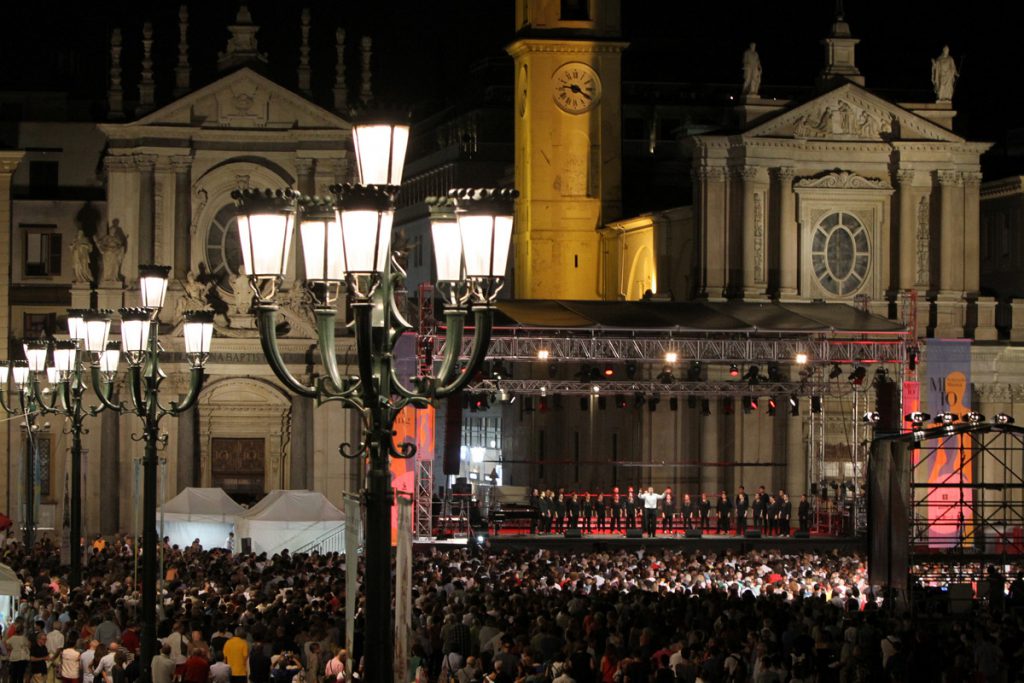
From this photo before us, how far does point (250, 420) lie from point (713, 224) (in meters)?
13.4

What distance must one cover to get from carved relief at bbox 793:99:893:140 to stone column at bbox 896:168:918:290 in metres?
1.65

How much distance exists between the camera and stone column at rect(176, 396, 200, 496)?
194 ft

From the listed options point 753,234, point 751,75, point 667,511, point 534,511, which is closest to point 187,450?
point 534,511

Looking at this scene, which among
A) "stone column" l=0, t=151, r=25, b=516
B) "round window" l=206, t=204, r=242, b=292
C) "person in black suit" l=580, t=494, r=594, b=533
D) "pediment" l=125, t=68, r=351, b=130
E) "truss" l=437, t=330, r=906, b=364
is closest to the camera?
"truss" l=437, t=330, r=906, b=364

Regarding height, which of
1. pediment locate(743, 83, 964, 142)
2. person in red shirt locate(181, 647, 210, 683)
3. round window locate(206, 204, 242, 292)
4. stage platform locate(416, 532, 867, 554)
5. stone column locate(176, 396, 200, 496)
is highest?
pediment locate(743, 83, 964, 142)

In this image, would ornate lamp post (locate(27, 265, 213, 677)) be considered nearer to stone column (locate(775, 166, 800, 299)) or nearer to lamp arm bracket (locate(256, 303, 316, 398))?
lamp arm bracket (locate(256, 303, 316, 398))

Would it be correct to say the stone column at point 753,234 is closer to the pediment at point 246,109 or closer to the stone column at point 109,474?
the pediment at point 246,109

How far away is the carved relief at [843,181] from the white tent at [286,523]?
19.2 metres

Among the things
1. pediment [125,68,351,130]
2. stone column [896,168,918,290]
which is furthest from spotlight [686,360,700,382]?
pediment [125,68,351,130]

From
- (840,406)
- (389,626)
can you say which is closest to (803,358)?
(840,406)

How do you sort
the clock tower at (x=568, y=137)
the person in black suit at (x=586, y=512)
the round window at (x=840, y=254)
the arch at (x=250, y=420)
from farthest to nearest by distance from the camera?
the clock tower at (x=568, y=137) → the round window at (x=840, y=254) → the arch at (x=250, y=420) → the person in black suit at (x=586, y=512)

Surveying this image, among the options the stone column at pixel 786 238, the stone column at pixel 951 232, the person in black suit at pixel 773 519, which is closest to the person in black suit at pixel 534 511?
the person in black suit at pixel 773 519

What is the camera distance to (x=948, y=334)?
6144 cm

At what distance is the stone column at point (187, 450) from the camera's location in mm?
59219
